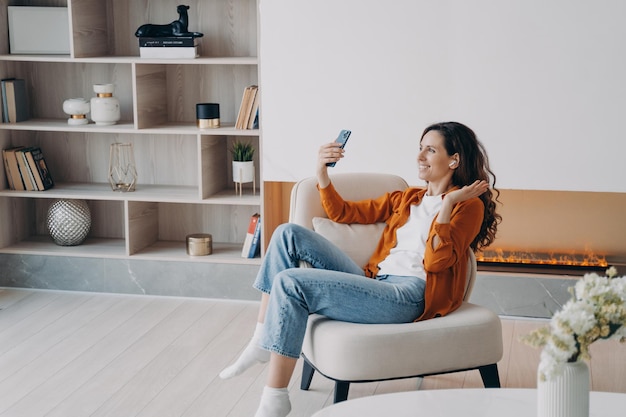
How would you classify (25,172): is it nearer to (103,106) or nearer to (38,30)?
(103,106)

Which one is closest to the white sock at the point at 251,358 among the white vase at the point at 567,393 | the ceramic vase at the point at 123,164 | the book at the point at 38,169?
the white vase at the point at 567,393

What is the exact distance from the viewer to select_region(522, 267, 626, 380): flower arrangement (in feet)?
5.55

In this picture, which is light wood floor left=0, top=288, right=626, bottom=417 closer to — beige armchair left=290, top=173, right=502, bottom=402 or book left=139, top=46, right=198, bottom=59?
beige armchair left=290, top=173, right=502, bottom=402

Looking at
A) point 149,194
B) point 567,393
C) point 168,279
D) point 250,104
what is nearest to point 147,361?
point 168,279

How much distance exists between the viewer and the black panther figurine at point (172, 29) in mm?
4242

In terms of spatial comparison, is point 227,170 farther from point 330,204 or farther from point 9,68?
point 330,204

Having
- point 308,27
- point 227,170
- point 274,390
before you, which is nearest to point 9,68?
point 227,170

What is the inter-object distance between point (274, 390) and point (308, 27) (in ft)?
5.96

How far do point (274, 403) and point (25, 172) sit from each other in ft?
7.76

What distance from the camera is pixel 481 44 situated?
12.5ft

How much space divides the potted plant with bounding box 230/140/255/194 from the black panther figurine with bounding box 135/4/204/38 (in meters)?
0.58

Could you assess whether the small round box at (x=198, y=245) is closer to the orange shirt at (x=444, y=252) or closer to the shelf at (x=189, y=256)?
the shelf at (x=189, y=256)

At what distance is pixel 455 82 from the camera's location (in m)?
3.85

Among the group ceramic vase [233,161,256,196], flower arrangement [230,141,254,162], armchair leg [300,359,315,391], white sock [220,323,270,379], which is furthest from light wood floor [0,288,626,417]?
flower arrangement [230,141,254,162]
